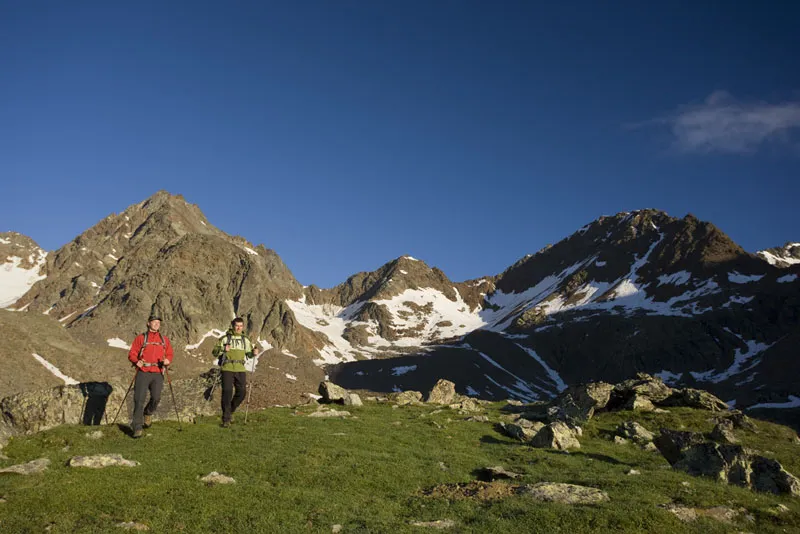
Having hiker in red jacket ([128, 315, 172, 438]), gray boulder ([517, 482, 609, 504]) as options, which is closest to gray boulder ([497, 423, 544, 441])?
gray boulder ([517, 482, 609, 504])

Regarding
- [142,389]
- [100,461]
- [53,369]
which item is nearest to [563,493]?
[100,461]

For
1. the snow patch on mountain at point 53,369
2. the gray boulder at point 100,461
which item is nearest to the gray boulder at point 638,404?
the gray boulder at point 100,461

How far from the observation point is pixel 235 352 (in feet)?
81.1

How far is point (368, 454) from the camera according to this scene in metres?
22.0

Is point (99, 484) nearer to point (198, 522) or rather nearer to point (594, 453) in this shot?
point (198, 522)

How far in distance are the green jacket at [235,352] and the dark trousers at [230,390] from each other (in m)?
0.30

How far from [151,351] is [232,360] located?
366 centimetres

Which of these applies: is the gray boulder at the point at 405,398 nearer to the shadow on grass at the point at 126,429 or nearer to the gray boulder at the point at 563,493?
the shadow on grass at the point at 126,429

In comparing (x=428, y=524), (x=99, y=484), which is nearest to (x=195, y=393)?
(x=99, y=484)

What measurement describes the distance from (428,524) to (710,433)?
81.7ft

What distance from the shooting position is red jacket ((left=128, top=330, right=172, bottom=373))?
72.6 feet

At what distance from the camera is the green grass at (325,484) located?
45.8ft

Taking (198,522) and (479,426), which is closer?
(198,522)

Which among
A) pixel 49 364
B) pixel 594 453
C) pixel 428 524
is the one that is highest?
pixel 594 453
